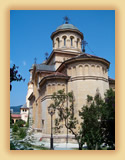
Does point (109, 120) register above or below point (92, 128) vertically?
above

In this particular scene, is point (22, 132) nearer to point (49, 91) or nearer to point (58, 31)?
point (49, 91)

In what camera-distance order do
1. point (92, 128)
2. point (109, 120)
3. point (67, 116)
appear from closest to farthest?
1. point (92, 128)
2. point (109, 120)
3. point (67, 116)

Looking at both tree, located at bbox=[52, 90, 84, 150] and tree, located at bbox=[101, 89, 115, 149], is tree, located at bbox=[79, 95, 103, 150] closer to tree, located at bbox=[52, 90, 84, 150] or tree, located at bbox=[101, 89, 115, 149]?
tree, located at bbox=[101, 89, 115, 149]

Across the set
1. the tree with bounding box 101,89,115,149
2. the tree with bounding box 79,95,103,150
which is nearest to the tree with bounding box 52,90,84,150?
the tree with bounding box 79,95,103,150

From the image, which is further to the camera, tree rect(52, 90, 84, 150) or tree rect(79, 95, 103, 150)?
tree rect(52, 90, 84, 150)

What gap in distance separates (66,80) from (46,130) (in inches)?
241

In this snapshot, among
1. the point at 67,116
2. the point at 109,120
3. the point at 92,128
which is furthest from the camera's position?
the point at 67,116

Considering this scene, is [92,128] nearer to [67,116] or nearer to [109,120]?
[109,120]

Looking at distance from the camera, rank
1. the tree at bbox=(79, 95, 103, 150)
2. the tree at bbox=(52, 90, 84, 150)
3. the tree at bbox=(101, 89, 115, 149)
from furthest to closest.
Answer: the tree at bbox=(52, 90, 84, 150)
the tree at bbox=(101, 89, 115, 149)
the tree at bbox=(79, 95, 103, 150)

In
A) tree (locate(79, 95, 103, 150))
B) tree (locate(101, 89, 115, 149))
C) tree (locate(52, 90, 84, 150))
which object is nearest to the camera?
tree (locate(79, 95, 103, 150))

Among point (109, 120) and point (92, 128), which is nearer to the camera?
point (92, 128)

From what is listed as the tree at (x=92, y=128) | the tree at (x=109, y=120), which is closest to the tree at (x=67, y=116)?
the tree at (x=92, y=128)

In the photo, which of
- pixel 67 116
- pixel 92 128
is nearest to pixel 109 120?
pixel 92 128
